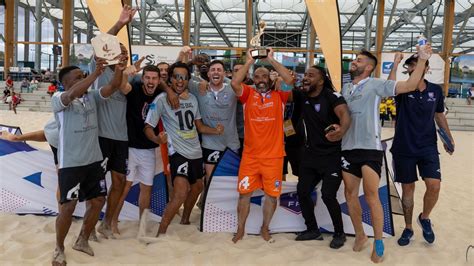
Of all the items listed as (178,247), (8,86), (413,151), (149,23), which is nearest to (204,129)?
(178,247)

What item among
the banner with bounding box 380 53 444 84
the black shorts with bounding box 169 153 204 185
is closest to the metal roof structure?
the banner with bounding box 380 53 444 84

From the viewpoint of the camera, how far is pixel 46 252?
3.29 m

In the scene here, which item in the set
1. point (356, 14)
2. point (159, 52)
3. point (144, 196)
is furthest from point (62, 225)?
point (356, 14)

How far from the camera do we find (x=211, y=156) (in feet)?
13.3

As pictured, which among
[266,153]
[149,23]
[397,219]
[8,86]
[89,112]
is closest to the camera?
[89,112]

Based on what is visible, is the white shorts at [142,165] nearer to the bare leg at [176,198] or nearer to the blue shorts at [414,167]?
the bare leg at [176,198]

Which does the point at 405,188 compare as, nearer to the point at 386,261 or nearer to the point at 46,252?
the point at 386,261

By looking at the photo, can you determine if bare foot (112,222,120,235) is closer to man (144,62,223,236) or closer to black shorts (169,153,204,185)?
man (144,62,223,236)

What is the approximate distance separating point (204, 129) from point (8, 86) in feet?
61.8

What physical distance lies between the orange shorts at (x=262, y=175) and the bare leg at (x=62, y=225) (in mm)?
1488

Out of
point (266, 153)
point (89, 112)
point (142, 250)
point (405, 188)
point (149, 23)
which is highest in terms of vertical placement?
point (149, 23)

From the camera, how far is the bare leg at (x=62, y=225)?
300 centimetres

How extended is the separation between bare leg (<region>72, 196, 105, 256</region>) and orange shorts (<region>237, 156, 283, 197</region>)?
127 cm

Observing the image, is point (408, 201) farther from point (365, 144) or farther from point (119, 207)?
point (119, 207)
